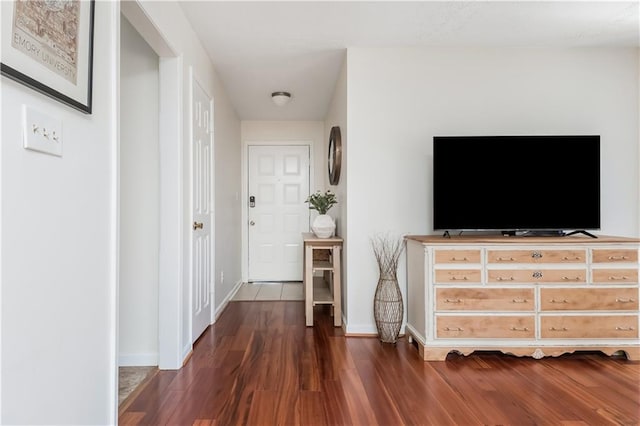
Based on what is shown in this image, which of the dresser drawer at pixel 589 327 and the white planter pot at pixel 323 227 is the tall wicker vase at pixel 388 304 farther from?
the dresser drawer at pixel 589 327

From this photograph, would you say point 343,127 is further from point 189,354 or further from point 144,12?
point 189,354

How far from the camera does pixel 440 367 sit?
220 centimetres

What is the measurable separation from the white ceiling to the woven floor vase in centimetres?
184

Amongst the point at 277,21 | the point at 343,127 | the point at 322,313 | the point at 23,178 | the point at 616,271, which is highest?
the point at 277,21

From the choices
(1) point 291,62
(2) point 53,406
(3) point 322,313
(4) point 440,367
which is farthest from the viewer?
(3) point 322,313

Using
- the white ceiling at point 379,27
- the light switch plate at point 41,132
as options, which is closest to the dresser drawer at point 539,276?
the white ceiling at point 379,27

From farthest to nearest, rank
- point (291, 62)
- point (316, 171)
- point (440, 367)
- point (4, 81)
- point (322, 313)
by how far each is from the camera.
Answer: point (316, 171) < point (322, 313) < point (291, 62) < point (440, 367) < point (4, 81)

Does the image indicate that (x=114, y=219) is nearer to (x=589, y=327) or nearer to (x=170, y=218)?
(x=170, y=218)

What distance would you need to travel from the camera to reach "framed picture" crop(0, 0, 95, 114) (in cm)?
91

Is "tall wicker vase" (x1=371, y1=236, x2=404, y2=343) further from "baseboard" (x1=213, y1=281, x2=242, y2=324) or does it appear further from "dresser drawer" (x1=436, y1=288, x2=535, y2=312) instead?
"baseboard" (x1=213, y1=281, x2=242, y2=324)

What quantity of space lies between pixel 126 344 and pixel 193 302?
48 cm

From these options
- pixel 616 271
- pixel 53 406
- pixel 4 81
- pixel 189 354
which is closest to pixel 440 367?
pixel 616 271

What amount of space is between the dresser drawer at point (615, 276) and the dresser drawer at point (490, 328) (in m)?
0.51

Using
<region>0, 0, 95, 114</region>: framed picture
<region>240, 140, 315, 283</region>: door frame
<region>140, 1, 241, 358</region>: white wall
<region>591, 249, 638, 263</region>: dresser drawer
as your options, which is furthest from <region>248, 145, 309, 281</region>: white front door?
<region>0, 0, 95, 114</region>: framed picture
